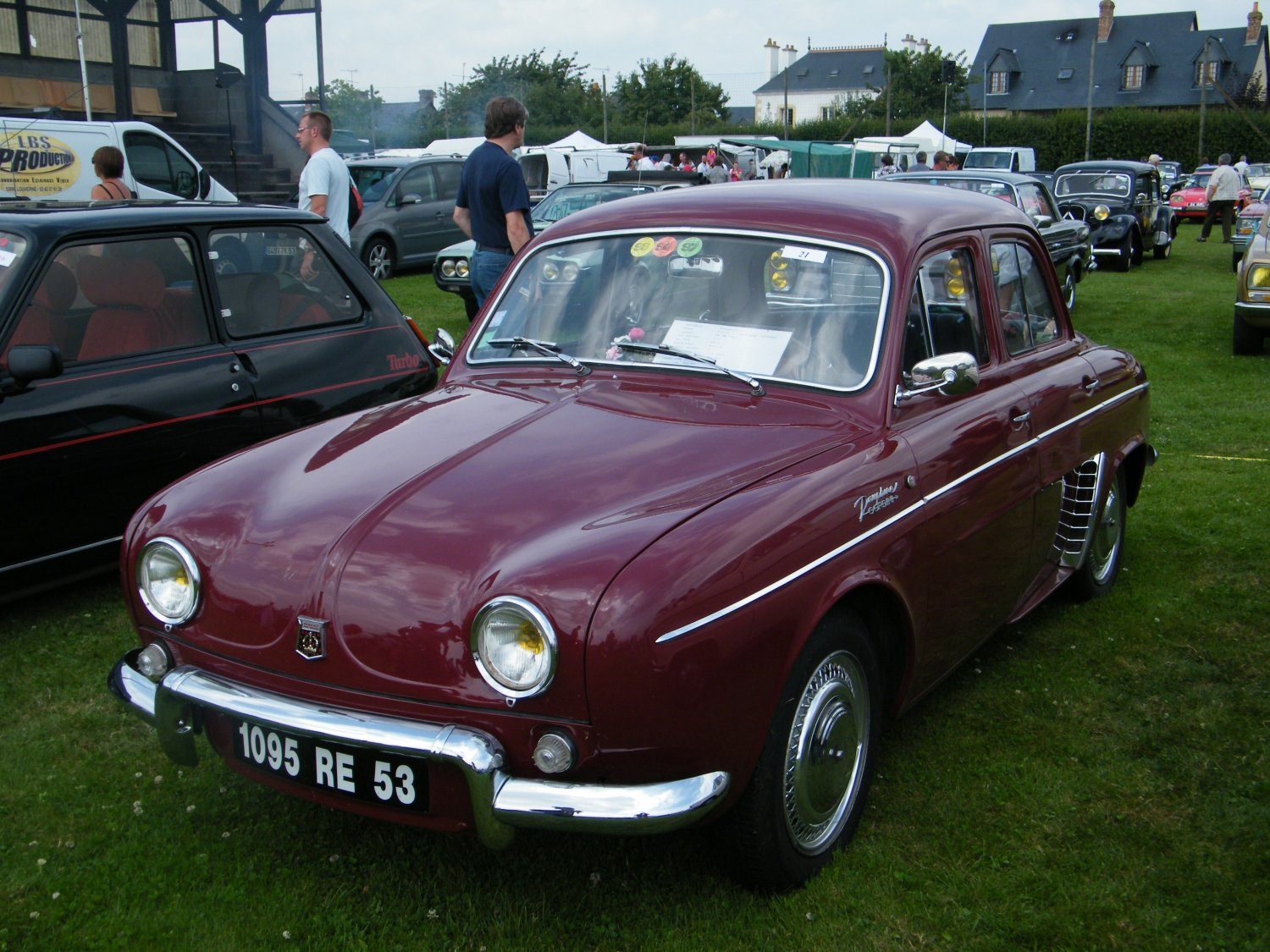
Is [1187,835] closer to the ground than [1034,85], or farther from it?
closer to the ground

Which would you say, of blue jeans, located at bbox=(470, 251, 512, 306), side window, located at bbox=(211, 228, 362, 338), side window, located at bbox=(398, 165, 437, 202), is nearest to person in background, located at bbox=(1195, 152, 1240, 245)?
side window, located at bbox=(398, 165, 437, 202)

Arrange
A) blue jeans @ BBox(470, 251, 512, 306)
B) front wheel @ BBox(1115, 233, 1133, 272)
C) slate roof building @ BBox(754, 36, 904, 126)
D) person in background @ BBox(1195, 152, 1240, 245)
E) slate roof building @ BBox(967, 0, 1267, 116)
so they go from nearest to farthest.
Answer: blue jeans @ BBox(470, 251, 512, 306)
front wheel @ BBox(1115, 233, 1133, 272)
person in background @ BBox(1195, 152, 1240, 245)
slate roof building @ BBox(967, 0, 1267, 116)
slate roof building @ BBox(754, 36, 904, 126)

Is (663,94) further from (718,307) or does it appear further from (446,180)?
(718,307)

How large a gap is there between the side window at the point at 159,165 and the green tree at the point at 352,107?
45759mm

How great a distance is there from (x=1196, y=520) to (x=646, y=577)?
15.4 ft

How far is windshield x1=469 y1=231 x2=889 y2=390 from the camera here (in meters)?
3.65

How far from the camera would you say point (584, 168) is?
2700 cm

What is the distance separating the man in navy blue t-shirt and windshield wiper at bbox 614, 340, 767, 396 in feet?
12.4

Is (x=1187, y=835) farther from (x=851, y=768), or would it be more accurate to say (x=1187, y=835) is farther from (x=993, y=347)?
(x=993, y=347)

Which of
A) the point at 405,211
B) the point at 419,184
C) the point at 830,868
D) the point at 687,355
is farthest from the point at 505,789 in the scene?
the point at 419,184

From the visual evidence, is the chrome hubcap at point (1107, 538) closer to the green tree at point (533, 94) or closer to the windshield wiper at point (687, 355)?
the windshield wiper at point (687, 355)

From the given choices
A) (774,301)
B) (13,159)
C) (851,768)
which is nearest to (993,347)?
(774,301)

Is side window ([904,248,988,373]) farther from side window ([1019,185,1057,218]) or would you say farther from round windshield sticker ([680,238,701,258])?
side window ([1019,185,1057,218])

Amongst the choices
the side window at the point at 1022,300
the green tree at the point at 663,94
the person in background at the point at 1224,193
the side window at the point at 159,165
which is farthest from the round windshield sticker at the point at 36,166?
the green tree at the point at 663,94
